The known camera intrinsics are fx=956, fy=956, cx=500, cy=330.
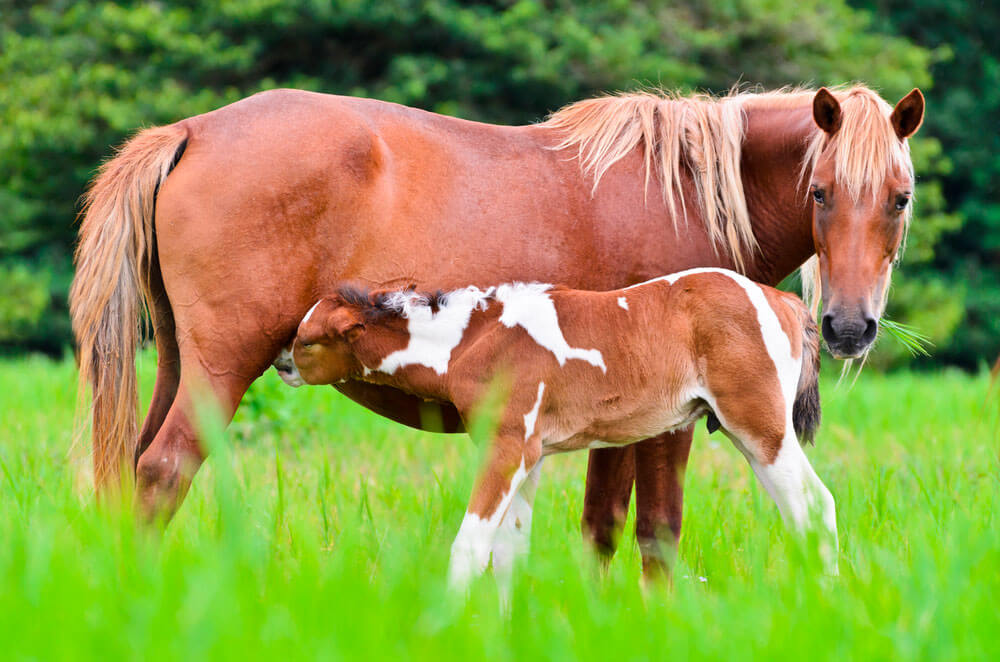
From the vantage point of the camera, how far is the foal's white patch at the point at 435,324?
366 centimetres

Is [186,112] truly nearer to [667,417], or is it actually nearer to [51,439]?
[51,439]

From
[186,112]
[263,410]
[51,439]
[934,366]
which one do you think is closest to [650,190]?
[263,410]

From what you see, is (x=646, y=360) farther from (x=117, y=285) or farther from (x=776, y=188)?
(x=117, y=285)

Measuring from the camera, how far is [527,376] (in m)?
3.50

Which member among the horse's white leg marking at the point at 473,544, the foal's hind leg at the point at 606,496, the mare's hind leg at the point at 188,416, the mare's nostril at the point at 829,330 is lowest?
the foal's hind leg at the point at 606,496

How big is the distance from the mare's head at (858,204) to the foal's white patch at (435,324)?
137 cm

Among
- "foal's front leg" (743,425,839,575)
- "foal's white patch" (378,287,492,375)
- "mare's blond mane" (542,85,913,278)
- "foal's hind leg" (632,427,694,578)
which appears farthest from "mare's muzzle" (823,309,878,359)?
"foal's white patch" (378,287,492,375)

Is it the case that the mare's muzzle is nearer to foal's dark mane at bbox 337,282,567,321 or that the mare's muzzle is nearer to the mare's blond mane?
the mare's blond mane

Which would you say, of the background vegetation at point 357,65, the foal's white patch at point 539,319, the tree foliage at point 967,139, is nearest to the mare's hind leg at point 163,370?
the foal's white patch at point 539,319

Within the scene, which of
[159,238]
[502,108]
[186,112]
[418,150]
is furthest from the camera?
[502,108]

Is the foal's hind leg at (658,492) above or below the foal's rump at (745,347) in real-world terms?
below

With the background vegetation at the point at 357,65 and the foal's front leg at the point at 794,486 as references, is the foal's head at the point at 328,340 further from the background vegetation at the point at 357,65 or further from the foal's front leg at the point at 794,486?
the background vegetation at the point at 357,65

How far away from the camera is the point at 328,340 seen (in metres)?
3.65

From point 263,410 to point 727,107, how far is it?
3959 mm
